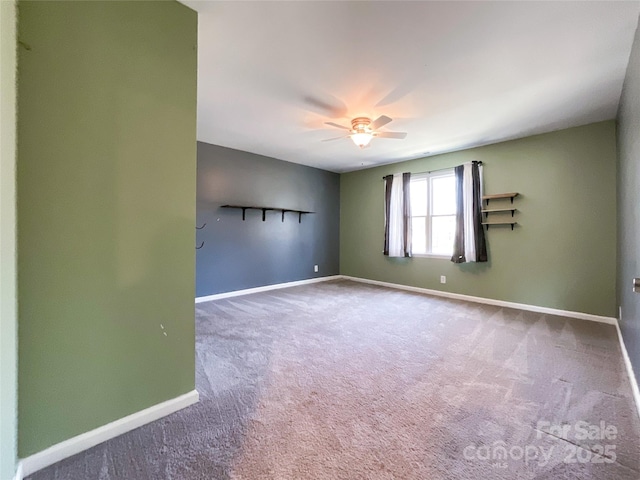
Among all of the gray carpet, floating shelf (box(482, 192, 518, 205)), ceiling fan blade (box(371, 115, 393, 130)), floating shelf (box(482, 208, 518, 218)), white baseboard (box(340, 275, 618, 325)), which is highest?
ceiling fan blade (box(371, 115, 393, 130))

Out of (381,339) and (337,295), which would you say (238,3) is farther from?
(337,295)

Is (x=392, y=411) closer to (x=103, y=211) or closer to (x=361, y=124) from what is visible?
(x=103, y=211)

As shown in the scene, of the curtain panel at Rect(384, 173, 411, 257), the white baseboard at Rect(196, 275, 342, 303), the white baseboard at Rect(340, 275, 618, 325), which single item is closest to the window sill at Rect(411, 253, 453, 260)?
the curtain panel at Rect(384, 173, 411, 257)

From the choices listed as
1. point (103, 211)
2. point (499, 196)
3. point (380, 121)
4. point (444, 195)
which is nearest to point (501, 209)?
point (499, 196)

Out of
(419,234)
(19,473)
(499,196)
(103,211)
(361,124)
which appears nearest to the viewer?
(19,473)

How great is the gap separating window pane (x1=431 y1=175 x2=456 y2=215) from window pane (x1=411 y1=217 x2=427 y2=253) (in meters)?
0.30

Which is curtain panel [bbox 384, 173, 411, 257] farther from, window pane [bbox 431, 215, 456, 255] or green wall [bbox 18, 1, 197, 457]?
green wall [bbox 18, 1, 197, 457]

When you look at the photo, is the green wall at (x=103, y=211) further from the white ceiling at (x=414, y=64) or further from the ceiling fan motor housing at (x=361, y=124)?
the ceiling fan motor housing at (x=361, y=124)

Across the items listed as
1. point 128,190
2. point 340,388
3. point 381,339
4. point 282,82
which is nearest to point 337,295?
point 381,339

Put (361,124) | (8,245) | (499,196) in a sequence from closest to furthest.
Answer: (8,245) → (361,124) → (499,196)

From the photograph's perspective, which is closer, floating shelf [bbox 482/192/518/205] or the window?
floating shelf [bbox 482/192/518/205]

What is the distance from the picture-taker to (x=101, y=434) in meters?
1.45

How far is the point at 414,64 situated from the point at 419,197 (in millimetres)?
3298

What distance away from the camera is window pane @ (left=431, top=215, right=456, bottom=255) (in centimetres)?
491
